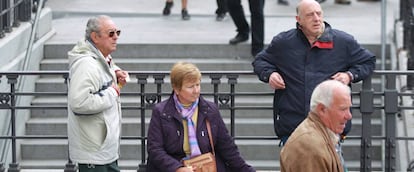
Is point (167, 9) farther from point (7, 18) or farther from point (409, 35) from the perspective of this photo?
point (409, 35)

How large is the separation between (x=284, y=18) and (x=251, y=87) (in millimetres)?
4413

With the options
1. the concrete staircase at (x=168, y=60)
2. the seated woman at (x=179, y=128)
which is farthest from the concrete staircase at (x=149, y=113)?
the seated woman at (x=179, y=128)

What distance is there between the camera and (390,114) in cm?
938

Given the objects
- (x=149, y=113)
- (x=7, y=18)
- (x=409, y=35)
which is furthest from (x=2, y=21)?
(x=409, y=35)

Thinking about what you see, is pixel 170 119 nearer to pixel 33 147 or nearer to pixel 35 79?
pixel 33 147

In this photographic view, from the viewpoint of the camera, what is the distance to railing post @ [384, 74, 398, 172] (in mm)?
9312

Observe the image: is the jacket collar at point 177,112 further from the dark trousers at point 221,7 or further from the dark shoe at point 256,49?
the dark trousers at point 221,7

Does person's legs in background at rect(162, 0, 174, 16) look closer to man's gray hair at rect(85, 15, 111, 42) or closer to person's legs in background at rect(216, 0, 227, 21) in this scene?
person's legs in background at rect(216, 0, 227, 21)

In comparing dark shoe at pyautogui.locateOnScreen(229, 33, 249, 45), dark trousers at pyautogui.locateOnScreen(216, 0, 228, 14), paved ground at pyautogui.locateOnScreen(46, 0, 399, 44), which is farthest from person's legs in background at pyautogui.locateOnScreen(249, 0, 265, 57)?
dark trousers at pyautogui.locateOnScreen(216, 0, 228, 14)

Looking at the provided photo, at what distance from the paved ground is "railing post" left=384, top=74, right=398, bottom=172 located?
16.6 feet

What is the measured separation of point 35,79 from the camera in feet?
43.9

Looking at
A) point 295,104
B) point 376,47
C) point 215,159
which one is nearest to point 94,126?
point 215,159

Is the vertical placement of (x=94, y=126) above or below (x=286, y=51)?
below

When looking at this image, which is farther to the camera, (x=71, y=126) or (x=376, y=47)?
(x=376, y=47)
